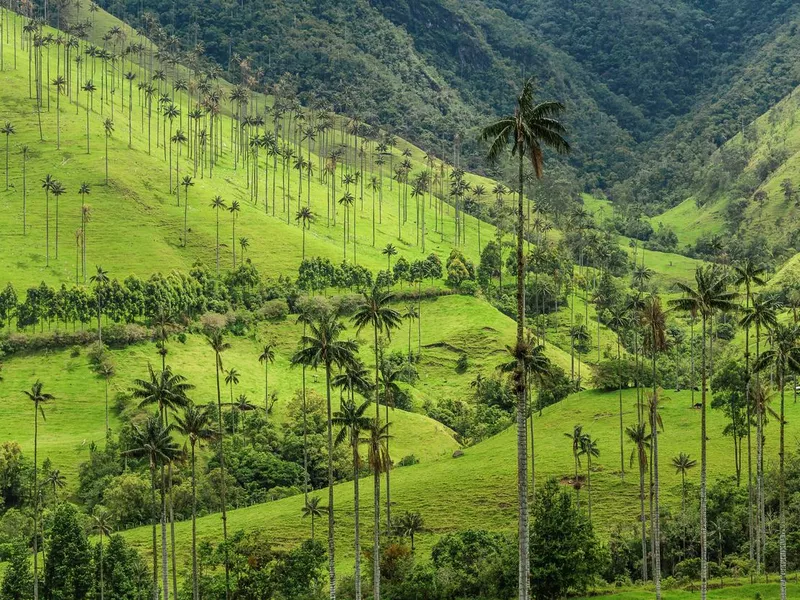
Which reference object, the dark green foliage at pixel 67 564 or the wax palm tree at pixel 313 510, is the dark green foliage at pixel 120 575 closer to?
the dark green foliage at pixel 67 564


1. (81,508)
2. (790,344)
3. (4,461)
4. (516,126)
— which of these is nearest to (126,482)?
(81,508)

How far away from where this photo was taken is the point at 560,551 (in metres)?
91.8

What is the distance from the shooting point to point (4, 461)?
151 metres

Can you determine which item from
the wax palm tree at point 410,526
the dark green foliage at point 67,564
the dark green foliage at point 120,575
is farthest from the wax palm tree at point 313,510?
the dark green foliage at point 67,564

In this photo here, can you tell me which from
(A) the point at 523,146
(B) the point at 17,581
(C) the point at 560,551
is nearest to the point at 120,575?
(B) the point at 17,581

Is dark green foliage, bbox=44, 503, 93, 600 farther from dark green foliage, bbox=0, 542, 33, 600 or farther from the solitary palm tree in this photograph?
the solitary palm tree

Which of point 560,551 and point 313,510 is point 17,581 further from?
point 560,551

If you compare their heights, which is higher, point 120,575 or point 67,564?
point 67,564

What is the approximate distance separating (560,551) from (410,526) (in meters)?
31.3

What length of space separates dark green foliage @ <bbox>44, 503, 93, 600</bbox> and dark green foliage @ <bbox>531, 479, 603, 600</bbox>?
163 ft

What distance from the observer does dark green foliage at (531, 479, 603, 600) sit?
91.7 meters

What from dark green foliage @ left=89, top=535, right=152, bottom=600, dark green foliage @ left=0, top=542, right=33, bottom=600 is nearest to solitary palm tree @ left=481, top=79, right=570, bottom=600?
dark green foliage @ left=89, top=535, right=152, bottom=600

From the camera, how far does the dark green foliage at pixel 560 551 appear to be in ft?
301

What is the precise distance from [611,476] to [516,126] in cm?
8534
